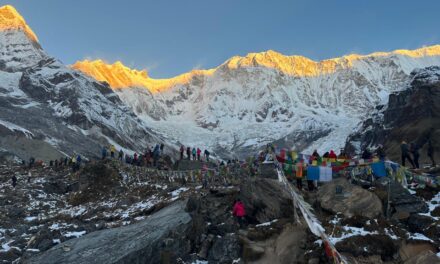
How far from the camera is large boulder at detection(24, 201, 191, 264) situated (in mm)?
18312

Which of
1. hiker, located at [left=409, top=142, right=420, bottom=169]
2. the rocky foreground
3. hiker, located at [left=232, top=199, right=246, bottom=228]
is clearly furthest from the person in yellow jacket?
hiker, located at [left=409, top=142, right=420, bottom=169]

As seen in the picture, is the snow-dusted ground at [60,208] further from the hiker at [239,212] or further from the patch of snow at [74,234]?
the hiker at [239,212]

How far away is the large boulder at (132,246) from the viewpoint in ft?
60.1

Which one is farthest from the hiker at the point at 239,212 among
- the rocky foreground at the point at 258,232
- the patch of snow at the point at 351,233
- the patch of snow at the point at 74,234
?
the patch of snow at the point at 74,234

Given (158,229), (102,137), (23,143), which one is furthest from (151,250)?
(102,137)

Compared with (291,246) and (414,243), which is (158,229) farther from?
(414,243)

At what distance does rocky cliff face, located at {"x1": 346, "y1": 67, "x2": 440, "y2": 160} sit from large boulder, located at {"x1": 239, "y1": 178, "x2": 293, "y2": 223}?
158 ft

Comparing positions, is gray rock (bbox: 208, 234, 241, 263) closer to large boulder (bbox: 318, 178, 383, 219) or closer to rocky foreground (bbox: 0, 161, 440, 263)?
rocky foreground (bbox: 0, 161, 440, 263)

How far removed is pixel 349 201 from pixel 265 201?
149 inches

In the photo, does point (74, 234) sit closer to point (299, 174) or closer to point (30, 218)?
point (30, 218)

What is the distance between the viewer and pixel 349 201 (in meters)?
19.7

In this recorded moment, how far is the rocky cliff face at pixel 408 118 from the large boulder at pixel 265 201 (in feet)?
158

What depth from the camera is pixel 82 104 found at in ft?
653

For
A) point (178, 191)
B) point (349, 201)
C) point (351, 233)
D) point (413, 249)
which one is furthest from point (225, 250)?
point (178, 191)
